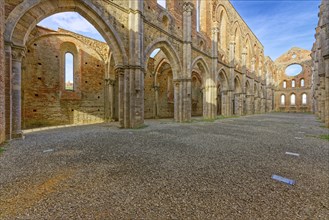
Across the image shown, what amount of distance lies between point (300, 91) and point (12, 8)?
49552mm

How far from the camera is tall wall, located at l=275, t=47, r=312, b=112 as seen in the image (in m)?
36.6

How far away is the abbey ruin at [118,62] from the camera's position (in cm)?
566

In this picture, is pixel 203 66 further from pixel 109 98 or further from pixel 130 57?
pixel 109 98

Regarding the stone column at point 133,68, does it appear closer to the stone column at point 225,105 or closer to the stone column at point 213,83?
the stone column at point 213,83

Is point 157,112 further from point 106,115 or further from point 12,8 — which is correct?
point 12,8

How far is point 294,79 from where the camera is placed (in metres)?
38.9

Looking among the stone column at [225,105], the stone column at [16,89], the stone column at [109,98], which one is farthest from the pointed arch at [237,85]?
the stone column at [16,89]

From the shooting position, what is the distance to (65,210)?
66.2 inches

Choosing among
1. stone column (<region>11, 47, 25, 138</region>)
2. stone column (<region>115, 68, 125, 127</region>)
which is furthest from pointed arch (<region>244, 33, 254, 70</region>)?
stone column (<region>11, 47, 25, 138</region>)

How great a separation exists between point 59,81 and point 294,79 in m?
48.7

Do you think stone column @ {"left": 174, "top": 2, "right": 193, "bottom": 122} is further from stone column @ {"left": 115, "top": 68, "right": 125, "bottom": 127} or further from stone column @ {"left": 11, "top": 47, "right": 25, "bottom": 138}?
stone column @ {"left": 11, "top": 47, "right": 25, "bottom": 138}

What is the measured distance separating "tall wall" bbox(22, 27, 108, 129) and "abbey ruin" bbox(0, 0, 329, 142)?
0.19 ft

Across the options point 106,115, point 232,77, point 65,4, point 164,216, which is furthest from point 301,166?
point 232,77

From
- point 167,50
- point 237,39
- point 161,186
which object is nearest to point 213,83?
point 167,50
